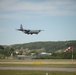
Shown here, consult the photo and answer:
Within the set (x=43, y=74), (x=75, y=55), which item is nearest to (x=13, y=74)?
(x=43, y=74)

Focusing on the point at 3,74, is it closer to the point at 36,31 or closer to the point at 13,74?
the point at 13,74

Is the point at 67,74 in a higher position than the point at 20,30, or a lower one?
lower

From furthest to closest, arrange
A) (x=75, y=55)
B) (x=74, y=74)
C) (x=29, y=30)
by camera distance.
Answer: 1. (x=29, y=30)
2. (x=75, y=55)
3. (x=74, y=74)

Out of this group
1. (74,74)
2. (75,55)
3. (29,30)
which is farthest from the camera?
(29,30)

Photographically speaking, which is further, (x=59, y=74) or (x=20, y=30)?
(x=20, y=30)

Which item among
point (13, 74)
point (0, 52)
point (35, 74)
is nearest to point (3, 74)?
point (13, 74)

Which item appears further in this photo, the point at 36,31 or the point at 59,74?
the point at 36,31

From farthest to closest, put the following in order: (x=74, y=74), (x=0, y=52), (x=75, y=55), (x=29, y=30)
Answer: (x=0, y=52), (x=29, y=30), (x=75, y=55), (x=74, y=74)

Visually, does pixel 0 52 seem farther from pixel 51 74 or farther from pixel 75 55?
pixel 51 74

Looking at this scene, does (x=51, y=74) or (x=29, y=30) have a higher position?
(x=29, y=30)

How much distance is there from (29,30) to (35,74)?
69382mm

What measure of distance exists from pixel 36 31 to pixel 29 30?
2.66m

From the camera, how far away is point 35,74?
30312 mm

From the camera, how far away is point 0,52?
138m
